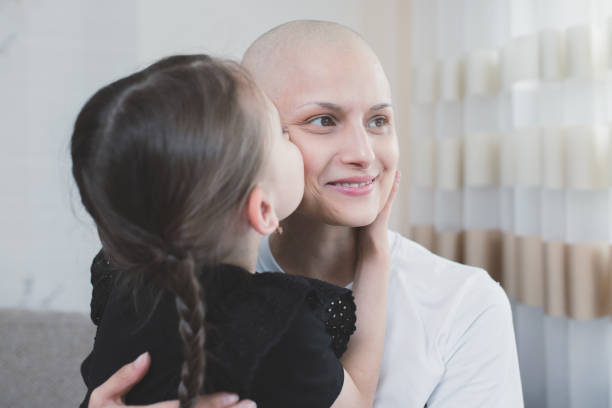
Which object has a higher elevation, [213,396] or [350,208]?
[350,208]

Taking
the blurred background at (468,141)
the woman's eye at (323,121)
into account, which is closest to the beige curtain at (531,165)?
the blurred background at (468,141)

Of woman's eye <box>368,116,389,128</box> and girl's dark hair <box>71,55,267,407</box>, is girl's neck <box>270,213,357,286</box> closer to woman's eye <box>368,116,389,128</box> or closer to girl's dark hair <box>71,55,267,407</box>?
woman's eye <box>368,116,389,128</box>

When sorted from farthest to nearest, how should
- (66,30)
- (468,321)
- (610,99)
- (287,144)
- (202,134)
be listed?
(66,30)
(610,99)
(468,321)
(287,144)
(202,134)

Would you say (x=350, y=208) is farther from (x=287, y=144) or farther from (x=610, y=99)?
(x=610, y=99)

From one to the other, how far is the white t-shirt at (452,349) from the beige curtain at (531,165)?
2.41 feet

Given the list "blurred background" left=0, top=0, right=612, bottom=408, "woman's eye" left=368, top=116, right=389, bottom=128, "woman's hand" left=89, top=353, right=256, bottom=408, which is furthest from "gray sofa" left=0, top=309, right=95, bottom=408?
"woman's eye" left=368, top=116, right=389, bottom=128

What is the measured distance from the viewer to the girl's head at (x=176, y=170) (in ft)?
2.75

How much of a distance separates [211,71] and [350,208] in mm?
467

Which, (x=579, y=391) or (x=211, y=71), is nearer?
(x=211, y=71)

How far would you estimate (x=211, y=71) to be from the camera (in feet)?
3.02

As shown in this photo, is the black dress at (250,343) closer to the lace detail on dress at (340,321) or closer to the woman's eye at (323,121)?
the lace detail on dress at (340,321)

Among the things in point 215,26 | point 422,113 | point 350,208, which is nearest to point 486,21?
point 422,113

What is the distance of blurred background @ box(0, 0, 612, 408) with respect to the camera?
5.95 feet

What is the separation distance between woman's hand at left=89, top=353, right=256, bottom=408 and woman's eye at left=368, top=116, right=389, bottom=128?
677 mm
